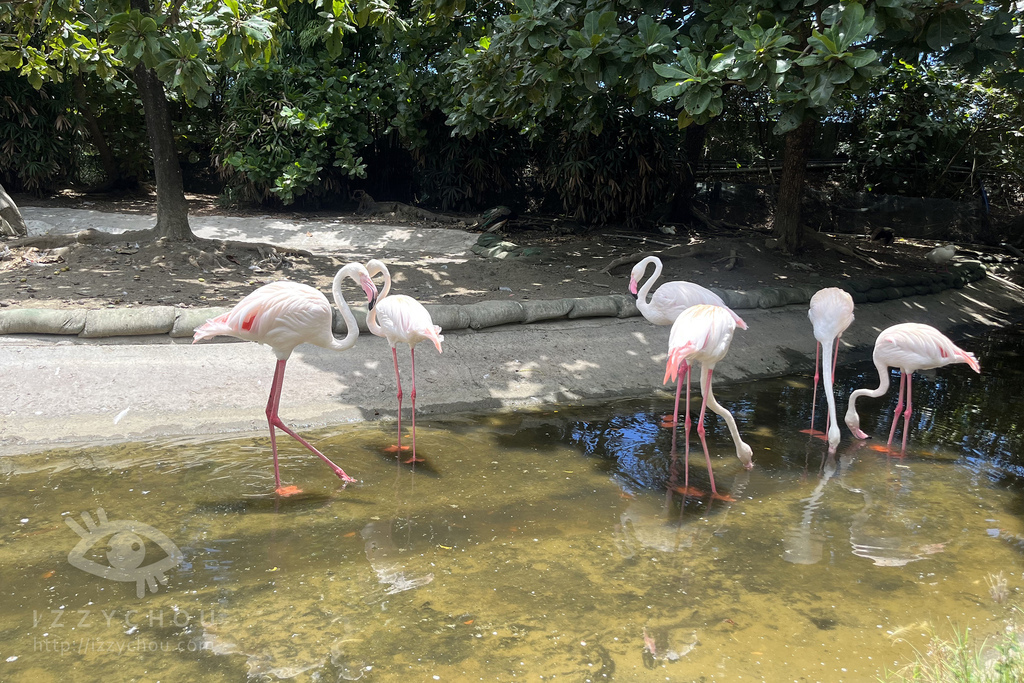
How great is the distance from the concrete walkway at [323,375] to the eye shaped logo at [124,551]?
121 centimetres

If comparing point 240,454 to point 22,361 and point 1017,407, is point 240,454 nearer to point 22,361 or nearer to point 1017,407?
point 22,361

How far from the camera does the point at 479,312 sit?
6422 mm

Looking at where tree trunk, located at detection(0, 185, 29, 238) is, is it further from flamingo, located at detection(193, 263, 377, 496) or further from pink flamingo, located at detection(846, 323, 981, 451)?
pink flamingo, located at detection(846, 323, 981, 451)

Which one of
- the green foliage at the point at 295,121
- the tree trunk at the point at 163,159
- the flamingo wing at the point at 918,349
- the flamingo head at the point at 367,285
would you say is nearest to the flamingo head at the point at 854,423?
the flamingo wing at the point at 918,349

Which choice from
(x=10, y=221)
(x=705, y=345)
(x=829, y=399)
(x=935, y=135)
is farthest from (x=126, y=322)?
(x=935, y=135)

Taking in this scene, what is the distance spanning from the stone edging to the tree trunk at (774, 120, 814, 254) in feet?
3.84

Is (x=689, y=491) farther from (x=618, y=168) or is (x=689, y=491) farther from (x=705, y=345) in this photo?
(x=618, y=168)

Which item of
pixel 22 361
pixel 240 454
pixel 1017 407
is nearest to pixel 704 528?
pixel 240 454

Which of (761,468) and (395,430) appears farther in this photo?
(395,430)

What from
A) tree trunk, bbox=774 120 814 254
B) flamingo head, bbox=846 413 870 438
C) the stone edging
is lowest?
flamingo head, bbox=846 413 870 438

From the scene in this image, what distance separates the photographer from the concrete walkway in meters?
4.82

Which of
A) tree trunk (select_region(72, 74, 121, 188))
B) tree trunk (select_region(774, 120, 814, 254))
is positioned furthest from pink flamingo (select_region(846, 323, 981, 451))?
tree trunk (select_region(72, 74, 121, 188))

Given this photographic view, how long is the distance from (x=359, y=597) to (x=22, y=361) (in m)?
3.43

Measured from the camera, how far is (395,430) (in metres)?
5.07
